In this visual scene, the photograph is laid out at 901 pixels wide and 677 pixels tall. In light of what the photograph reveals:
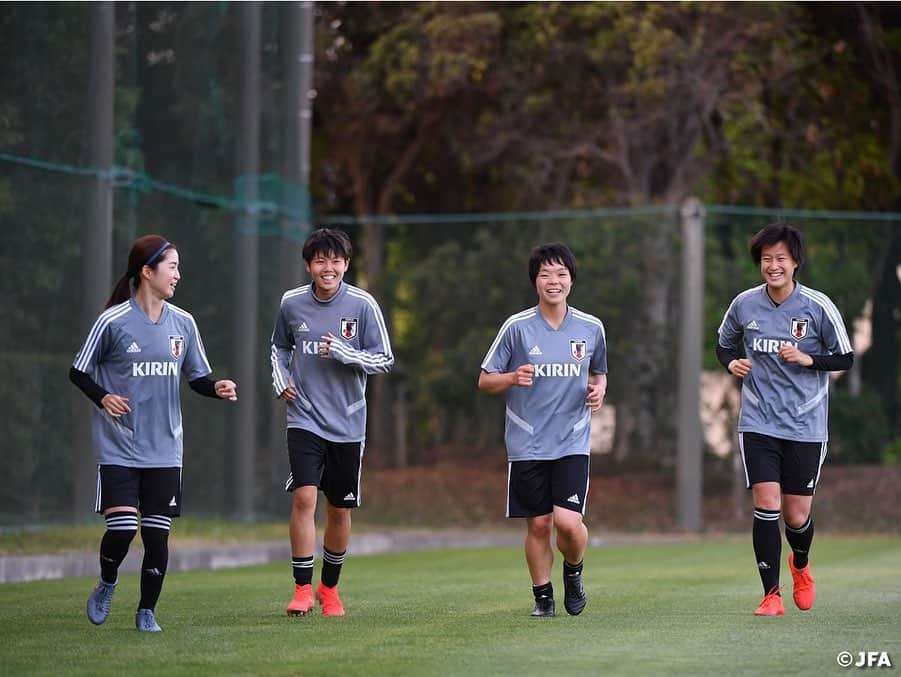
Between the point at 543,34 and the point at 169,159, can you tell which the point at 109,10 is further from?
the point at 543,34

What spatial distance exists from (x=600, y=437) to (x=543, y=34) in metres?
6.47

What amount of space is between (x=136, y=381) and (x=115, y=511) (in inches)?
24.1

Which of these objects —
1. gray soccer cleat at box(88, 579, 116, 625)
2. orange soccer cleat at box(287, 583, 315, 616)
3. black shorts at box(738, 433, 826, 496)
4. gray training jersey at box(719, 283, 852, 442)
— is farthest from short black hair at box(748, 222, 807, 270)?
gray soccer cleat at box(88, 579, 116, 625)

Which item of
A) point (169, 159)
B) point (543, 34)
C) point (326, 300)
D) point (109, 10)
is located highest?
point (543, 34)

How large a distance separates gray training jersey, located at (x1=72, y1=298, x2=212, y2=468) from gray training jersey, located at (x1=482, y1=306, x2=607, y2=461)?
1636 mm

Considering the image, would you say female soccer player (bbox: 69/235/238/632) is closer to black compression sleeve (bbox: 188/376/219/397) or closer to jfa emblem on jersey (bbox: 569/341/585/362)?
black compression sleeve (bbox: 188/376/219/397)

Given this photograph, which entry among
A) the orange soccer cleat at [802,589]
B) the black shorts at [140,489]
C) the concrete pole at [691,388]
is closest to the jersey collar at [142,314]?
the black shorts at [140,489]

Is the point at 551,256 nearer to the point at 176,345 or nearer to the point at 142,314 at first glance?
the point at 176,345

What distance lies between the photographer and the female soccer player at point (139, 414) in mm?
8258

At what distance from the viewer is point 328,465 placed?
9.22m

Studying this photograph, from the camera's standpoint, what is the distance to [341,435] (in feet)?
30.0

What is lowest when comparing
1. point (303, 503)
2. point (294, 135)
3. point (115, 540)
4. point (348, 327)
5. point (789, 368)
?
point (115, 540)

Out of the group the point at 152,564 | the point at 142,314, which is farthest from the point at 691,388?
the point at 152,564

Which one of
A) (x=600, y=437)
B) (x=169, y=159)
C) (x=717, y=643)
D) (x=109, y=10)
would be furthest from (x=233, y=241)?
(x=717, y=643)
